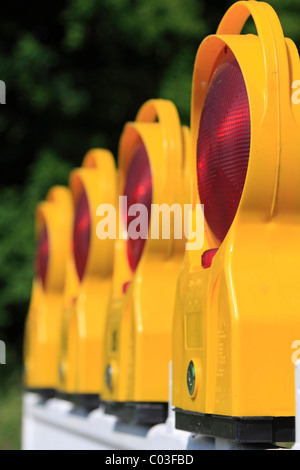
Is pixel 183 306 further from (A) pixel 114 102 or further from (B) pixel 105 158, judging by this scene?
(A) pixel 114 102

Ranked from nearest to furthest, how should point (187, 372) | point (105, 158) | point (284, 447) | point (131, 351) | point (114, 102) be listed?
point (284, 447) → point (187, 372) → point (131, 351) → point (105, 158) → point (114, 102)

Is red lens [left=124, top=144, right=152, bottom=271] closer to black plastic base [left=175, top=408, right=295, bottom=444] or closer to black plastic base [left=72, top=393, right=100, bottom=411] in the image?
black plastic base [left=72, top=393, right=100, bottom=411]

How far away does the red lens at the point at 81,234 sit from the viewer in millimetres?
4320

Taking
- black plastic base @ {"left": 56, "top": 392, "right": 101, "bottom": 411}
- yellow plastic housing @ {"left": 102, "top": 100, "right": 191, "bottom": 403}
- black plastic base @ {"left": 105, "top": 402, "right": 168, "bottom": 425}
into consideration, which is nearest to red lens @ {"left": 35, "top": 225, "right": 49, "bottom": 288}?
black plastic base @ {"left": 56, "top": 392, "right": 101, "bottom": 411}

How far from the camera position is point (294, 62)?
223 centimetres

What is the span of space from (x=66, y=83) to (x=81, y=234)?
5713mm

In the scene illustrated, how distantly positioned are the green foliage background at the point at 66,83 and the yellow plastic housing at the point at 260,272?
616cm

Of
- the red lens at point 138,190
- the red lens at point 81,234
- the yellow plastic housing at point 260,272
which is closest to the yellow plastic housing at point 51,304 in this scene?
the red lens at point 81,234

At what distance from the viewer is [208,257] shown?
2400 millimetres

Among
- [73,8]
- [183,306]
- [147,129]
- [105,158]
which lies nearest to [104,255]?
[105,158]

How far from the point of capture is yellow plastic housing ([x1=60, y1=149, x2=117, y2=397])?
409 centimetres

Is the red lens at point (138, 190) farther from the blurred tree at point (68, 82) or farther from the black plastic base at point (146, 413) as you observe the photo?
the blurred tree at point (68, 82)
